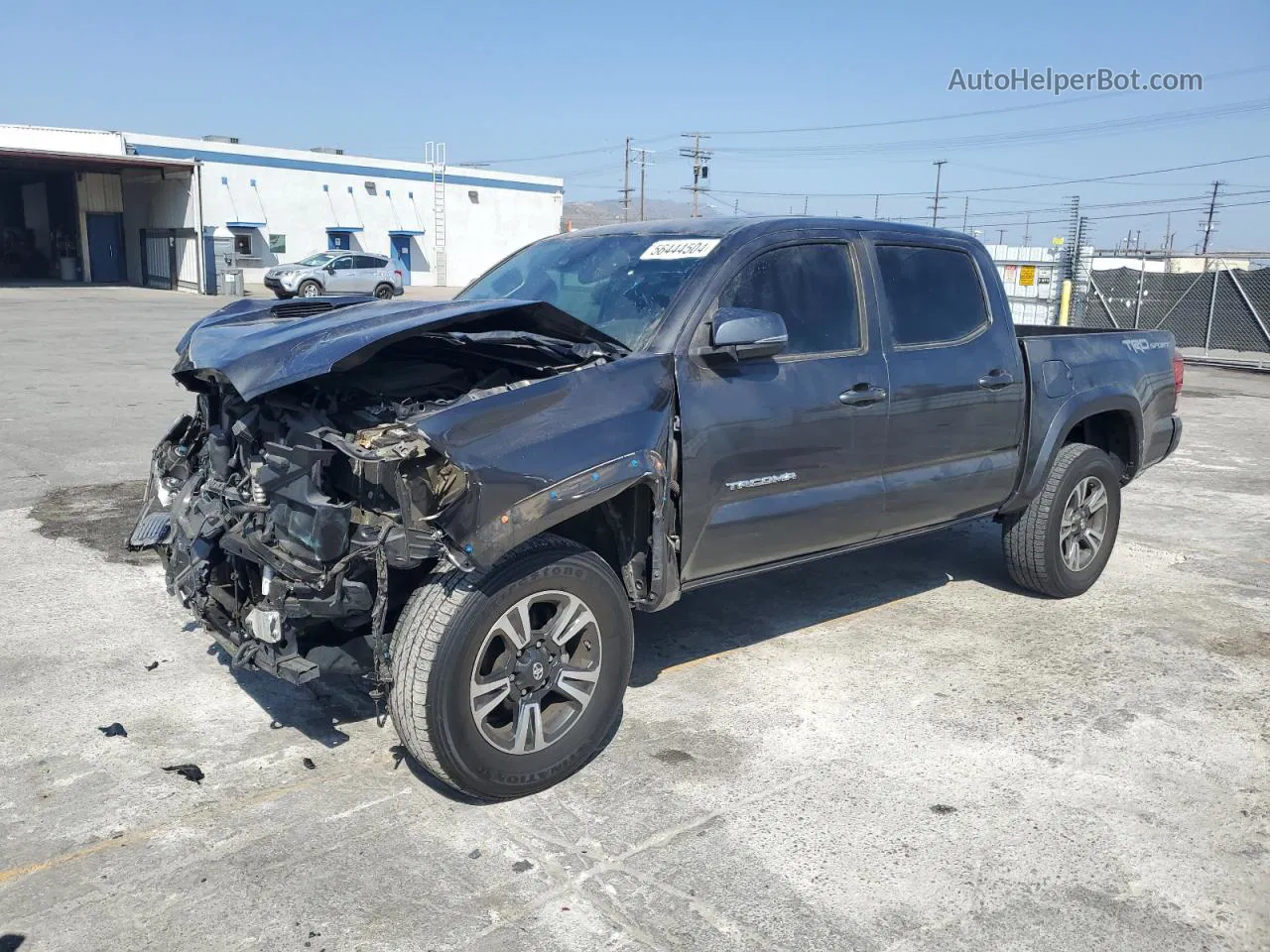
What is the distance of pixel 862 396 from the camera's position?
14.7 feet

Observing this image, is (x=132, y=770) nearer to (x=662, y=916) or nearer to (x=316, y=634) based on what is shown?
(x=316, y=634)

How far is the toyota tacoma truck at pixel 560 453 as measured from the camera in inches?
130

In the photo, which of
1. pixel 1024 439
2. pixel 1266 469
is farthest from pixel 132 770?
pixel 1266 469

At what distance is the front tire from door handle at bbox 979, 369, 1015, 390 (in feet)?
7.64

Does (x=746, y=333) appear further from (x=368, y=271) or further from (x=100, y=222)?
(x=100, y=222)

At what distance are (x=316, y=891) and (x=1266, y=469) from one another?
9768 millimetres

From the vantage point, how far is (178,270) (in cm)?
3962

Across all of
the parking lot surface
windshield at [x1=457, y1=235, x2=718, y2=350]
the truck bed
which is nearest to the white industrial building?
windshield at [x1=457, y1=235, x2=718, y2=350]

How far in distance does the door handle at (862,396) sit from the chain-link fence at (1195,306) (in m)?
18.5

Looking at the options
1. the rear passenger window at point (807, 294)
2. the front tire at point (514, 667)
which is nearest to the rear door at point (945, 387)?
the rear passenger window at point (807, 294)

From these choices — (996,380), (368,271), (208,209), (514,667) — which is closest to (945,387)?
(996,380)

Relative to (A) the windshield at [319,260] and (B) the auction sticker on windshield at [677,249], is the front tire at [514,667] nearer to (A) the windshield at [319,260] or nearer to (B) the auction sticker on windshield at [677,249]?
(B) the auction sticker on windshield at [677,249]

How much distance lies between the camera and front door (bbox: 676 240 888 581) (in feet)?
13.0

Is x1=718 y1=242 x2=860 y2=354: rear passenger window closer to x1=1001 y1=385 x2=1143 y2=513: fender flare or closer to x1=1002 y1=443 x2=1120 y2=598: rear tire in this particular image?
x1=1001 y1=385 x2=1143 y2=513: fender flare
